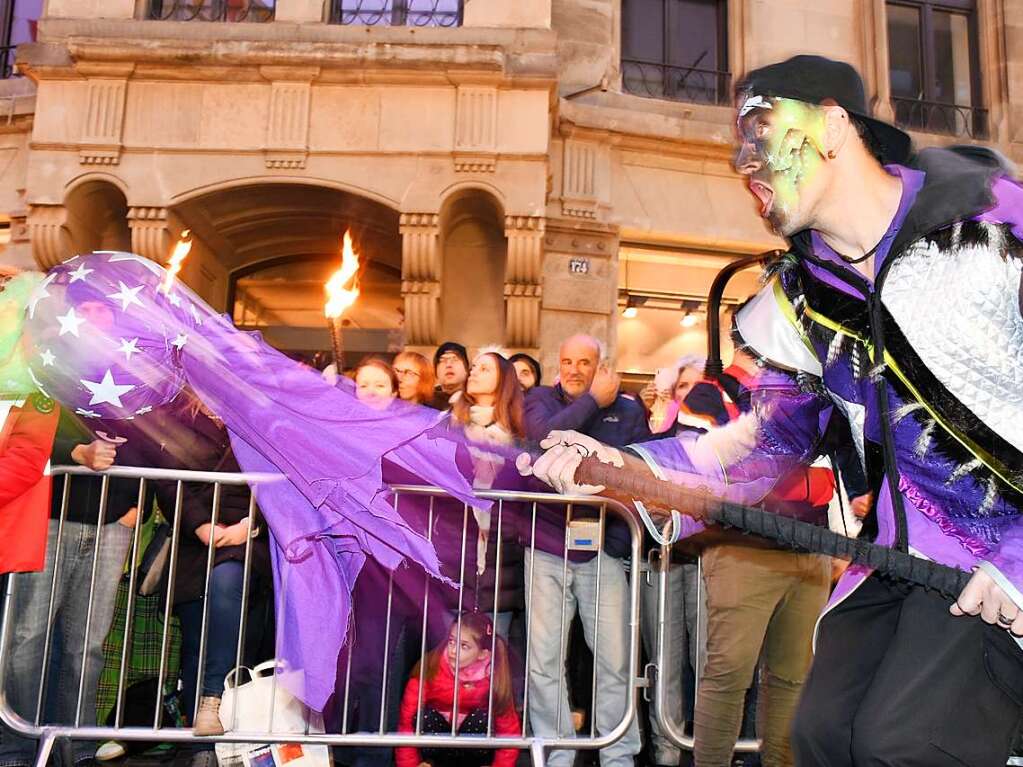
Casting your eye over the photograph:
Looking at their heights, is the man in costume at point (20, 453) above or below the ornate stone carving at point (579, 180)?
below

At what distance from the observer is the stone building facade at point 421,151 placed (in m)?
9.38

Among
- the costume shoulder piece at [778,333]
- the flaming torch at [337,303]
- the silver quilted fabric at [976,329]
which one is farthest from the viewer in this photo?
the flaming torch at [337,303]

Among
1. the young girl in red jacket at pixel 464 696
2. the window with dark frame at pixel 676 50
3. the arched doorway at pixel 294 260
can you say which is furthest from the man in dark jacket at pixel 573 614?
the window with dark frame at pixel 676 50

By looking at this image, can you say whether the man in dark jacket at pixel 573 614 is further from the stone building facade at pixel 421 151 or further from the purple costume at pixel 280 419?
the stone building facade at pixel 421 151

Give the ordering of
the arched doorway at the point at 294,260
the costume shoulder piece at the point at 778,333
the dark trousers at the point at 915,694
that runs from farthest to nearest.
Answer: the arched doorway at the point at 294,260
the costume shoulder piece at the point at 778,333
the dark trousers at the point at 915,694

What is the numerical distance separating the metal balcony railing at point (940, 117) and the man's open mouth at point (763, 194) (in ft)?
34.7

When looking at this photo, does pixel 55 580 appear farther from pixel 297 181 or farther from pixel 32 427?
pixel 297 181

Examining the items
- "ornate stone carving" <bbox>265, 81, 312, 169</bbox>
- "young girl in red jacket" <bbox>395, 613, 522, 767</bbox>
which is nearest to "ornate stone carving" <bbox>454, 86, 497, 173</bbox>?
"ornate stone carving" <bbox>265, 81, 312, 169</bbox>

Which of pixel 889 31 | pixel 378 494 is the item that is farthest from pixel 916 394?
pixel 889 31

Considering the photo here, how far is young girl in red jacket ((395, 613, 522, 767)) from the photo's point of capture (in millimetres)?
4410

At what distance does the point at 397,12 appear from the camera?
1019cm

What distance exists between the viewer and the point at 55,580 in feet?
14.3

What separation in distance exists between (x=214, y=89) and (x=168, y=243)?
5.10 ft

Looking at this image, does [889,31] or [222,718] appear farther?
[889,31]
